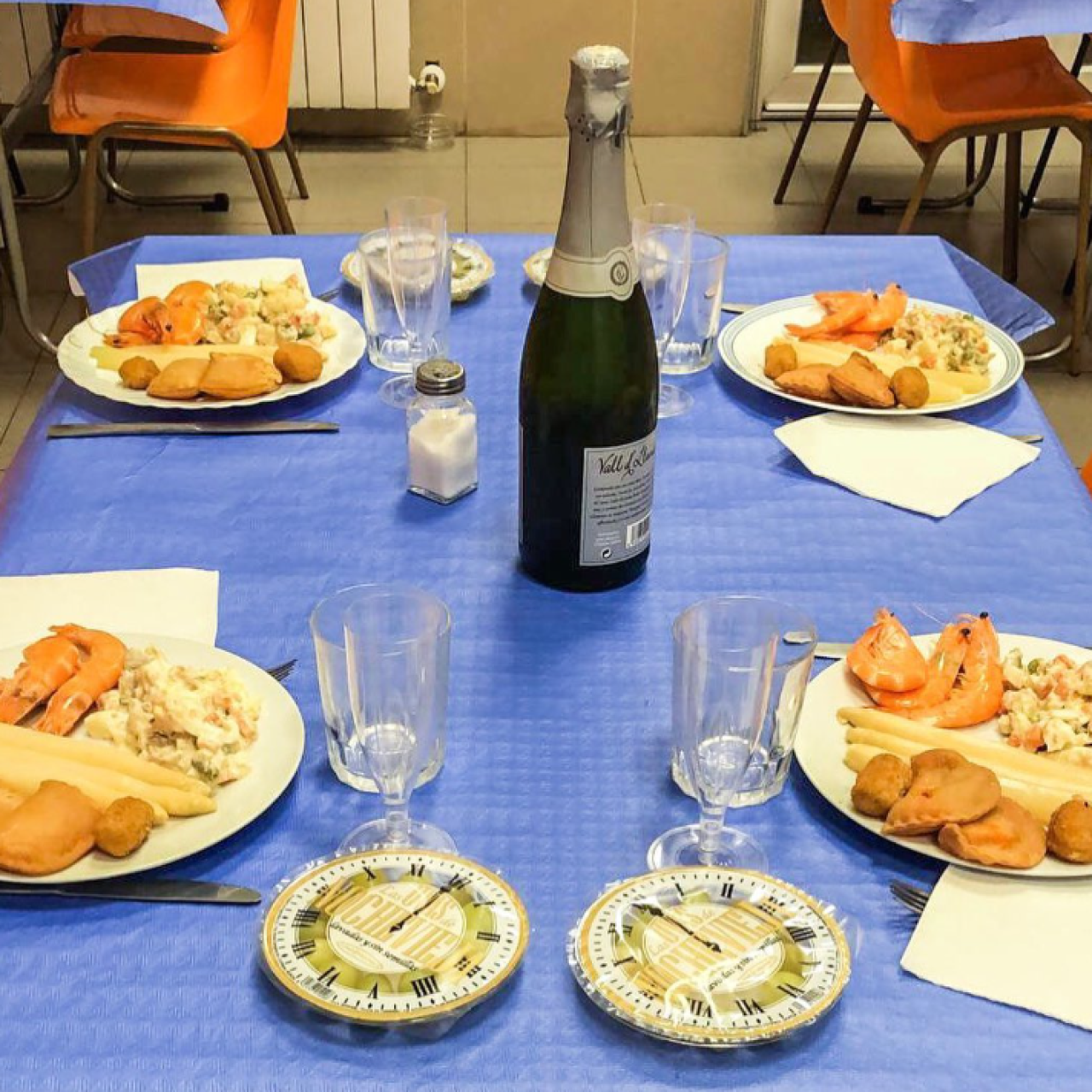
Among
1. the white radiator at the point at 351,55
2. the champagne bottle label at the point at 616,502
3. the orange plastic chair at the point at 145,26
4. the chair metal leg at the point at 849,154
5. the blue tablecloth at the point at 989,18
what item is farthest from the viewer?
the white radiator at the point at 351,55

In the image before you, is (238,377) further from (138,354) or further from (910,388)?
(910,388)

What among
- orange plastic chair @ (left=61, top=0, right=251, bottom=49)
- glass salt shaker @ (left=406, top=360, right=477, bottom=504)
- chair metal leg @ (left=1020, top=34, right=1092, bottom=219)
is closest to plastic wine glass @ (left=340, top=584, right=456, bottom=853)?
glass salt shaker @ (left=406, top=360, right=477, bottom=504)

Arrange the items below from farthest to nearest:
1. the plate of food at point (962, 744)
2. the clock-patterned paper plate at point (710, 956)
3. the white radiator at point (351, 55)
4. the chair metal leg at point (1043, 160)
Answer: the white radiator at point (351, 55) → the chair metal leg at point (1043, 160) → the plate of food at point (962, 744) → the clock-patterned paper plate at point (710, 956)

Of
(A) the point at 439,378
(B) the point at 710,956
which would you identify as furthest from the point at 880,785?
(A) the point at 439,378

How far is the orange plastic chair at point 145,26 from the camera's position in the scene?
10.1 ft

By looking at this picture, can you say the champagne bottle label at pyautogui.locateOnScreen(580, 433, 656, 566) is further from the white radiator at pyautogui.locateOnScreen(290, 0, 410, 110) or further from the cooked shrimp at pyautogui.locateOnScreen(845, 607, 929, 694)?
the white radiator at pyautogui.locateOnScreen(290, 0, 410, 110)

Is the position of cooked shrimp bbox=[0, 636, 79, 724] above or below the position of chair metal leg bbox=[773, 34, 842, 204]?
above

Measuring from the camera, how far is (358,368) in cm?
150

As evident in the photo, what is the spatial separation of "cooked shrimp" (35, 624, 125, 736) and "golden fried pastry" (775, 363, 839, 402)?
0.69 metres

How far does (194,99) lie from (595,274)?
2.12 m

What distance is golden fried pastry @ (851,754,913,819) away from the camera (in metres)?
0.89

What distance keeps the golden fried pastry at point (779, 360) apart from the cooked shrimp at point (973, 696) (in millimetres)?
493

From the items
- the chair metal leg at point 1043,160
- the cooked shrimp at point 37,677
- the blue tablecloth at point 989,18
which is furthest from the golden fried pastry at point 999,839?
the chair metal leg at point 1043,160

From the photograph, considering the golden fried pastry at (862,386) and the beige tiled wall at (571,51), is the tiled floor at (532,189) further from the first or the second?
the golden fried pastry at (862,386)
